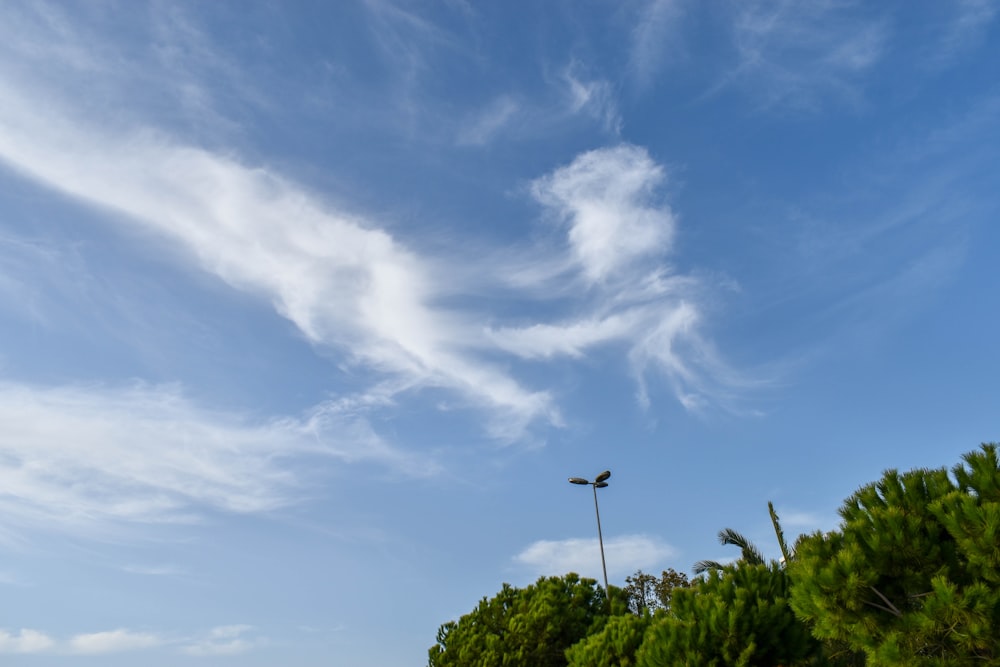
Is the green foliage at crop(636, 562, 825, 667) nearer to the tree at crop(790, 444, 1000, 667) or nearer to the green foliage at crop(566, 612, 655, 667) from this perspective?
the green foliage at crop(566, 612, 655, 667)

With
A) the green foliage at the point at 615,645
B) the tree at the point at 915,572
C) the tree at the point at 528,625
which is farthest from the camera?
the tree at the point at 528,625

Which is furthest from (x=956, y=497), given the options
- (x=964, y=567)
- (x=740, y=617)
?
(x=740, y=617)

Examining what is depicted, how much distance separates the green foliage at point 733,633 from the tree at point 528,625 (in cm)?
754

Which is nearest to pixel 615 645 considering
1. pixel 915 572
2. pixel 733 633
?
pixel 733 633

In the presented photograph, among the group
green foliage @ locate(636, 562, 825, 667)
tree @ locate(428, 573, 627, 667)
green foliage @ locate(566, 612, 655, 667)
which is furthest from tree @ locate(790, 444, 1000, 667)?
tree @ locate(428, 573, 627, 667)

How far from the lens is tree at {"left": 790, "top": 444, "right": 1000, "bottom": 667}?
14.8 m

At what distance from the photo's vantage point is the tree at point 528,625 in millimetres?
27750

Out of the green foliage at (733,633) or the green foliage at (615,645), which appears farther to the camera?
the green foliage at (615,645)

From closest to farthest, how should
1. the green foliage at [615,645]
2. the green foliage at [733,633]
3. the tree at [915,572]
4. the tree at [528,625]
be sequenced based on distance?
the tree at [915,572] → the green foliage at [733,633] → the green foliage at [615,645] → the tree at [528,625]

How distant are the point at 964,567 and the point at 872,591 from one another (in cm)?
195

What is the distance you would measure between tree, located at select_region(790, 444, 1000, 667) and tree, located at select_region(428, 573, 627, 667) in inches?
510

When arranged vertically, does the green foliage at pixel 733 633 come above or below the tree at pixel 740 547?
below

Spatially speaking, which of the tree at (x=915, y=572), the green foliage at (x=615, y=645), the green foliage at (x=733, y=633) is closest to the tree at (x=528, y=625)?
the green foliage at (x=615, y=645)

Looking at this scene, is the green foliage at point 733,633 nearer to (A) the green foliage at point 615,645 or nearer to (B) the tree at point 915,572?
(A) the green foliage at point 615,645
